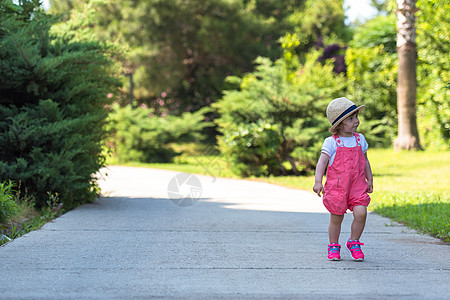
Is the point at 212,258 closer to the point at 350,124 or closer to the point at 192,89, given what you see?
the point at 350,124

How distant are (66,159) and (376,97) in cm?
1895

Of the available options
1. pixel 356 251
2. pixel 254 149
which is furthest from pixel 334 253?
pixel 254 149

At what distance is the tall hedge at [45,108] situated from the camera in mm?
8188

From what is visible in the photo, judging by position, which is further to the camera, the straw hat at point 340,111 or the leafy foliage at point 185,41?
the leafy foliage at point 185,41

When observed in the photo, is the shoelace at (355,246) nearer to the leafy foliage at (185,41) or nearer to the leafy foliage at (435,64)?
the leafy foliage at (435,64)

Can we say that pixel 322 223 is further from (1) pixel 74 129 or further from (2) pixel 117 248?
(1) pixel 74 129

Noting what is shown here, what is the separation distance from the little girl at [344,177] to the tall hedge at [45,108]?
4263 mm

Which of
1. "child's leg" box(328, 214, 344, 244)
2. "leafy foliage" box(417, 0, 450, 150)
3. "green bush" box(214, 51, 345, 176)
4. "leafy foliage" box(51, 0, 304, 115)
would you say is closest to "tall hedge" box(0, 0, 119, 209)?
"child's leg" box(328, 214, 344, 244)

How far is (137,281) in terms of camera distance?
450 cm

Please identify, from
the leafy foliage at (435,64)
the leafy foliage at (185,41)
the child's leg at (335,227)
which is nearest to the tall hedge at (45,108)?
the child's leg at (335,227)

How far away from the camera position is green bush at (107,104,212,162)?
907 inches

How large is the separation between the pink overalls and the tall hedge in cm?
430

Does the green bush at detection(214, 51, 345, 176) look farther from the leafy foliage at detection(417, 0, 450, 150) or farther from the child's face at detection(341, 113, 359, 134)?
the child's face at detection(341, 113, 359, 134)

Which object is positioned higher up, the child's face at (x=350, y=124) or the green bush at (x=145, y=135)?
the child's face at (x=350, y=124)
